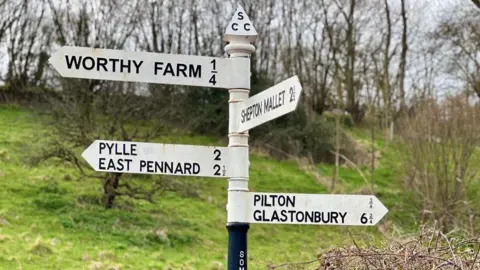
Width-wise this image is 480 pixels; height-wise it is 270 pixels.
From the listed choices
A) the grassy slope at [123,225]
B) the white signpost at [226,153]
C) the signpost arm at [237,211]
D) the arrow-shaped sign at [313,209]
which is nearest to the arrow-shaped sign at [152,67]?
the white signpost at [226,153]

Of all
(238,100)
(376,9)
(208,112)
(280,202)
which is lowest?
(280,202)

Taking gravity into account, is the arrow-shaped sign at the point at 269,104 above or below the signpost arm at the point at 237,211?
above

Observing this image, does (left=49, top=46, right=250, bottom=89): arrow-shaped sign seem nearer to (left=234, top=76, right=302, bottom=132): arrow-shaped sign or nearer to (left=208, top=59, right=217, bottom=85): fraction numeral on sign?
(left=208, top=59, right=217, bottom=85): fraction numeral on sign

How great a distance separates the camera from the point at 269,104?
451 cm

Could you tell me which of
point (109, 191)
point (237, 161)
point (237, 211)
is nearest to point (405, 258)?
point (237, 211)

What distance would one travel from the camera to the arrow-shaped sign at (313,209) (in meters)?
4.71

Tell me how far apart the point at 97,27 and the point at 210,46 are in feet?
17.2

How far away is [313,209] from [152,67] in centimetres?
145

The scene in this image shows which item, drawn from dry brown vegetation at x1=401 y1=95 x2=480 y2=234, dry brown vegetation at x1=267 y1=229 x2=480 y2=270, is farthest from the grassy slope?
dry brown vegetation at x1=267 y1=229 x2=480 y2=270

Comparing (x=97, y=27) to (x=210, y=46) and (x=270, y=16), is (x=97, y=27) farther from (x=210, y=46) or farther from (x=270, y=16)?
(x=270, y=16)

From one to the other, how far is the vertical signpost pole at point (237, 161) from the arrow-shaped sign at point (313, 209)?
0.07m

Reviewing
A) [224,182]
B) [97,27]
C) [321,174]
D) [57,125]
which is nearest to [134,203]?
[57,125]

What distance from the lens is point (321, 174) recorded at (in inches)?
1033

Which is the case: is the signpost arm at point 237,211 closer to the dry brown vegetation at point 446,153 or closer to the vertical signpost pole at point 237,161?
the vertical signpost pole at point 237,161
